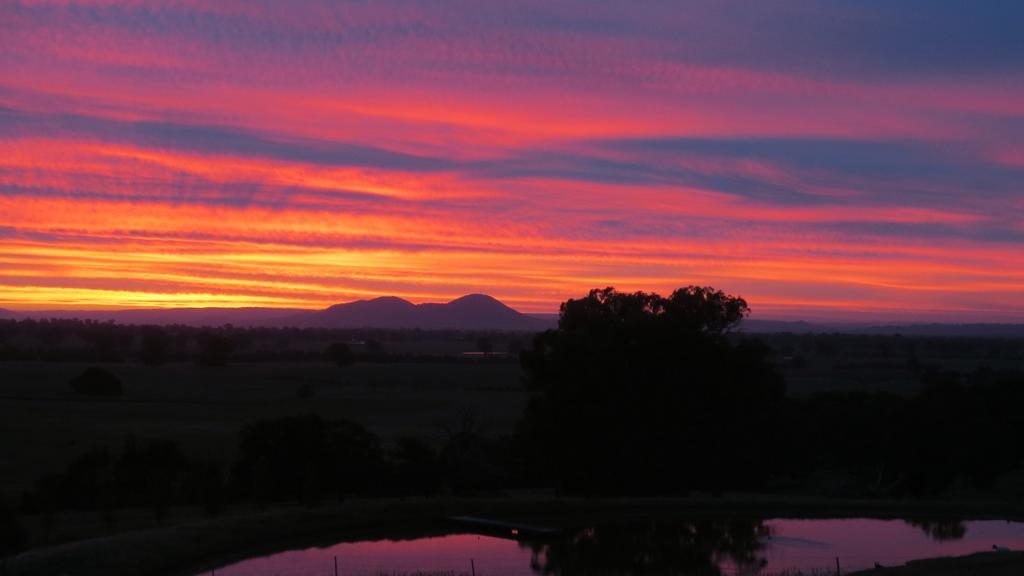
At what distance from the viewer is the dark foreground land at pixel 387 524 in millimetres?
20484

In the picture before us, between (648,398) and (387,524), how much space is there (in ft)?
46.8

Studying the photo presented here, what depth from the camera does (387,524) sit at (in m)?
27.8

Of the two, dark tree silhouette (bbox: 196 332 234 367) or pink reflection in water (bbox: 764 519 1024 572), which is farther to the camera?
dark tree silhouette (bbox: 196 332 234 367)

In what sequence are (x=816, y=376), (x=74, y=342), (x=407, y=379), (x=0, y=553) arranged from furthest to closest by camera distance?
1. (x=74, y=342)
2. (x=816, y=376)
3. (x=407, y=379)
4. (x=0, y=553)

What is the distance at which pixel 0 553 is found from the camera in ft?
77.8

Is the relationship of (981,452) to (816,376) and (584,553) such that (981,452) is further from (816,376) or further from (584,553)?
(816,376)

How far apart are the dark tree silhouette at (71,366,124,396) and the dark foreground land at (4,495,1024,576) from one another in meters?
55.7

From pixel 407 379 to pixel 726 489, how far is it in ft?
204

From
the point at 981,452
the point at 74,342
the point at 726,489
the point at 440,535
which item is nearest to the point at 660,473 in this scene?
the point at 726,489

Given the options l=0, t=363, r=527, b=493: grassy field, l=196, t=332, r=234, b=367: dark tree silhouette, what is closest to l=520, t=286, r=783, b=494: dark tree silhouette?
l=0, t=363, r=527, b=493: grassy field

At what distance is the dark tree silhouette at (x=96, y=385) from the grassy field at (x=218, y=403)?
1.31 metres

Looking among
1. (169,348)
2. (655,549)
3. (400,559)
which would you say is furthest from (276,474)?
(169,348)

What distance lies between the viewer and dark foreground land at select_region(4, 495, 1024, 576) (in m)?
20.5

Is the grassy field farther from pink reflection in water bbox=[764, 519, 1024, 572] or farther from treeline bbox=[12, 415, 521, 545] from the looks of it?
pink reflection in water bbox=[764, 519, 1024, 572]
